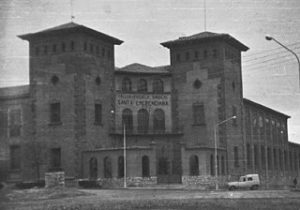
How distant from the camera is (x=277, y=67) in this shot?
17.7 meters

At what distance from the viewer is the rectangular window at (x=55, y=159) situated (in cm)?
3562

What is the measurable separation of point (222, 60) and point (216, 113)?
18.8ft

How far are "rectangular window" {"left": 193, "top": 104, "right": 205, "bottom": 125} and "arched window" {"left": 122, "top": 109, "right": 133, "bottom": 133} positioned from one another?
4758 millimetres

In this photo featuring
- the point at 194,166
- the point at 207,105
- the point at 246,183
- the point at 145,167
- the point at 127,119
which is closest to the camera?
the point at 246,183

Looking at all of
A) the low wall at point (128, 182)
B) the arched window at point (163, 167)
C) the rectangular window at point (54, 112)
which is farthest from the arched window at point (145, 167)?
the rectangular window at point (54, 112)

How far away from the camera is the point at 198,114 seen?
42.1m

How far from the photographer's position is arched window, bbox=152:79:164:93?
42875 mm

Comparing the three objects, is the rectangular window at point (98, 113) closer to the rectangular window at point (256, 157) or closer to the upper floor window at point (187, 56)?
the upper floor window at point (187, 56)

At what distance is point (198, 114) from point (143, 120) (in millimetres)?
4537

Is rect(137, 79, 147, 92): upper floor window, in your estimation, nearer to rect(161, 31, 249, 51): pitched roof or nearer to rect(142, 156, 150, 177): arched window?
rect(142, 156, 150, 177): arched window

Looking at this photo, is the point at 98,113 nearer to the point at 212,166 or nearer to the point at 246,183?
the point at 212,166

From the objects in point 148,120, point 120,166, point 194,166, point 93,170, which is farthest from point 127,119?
point 93,170

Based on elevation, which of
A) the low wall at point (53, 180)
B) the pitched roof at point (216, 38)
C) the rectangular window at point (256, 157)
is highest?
the pitched roof at point (216, 38)

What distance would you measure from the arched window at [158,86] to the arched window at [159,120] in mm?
1624
